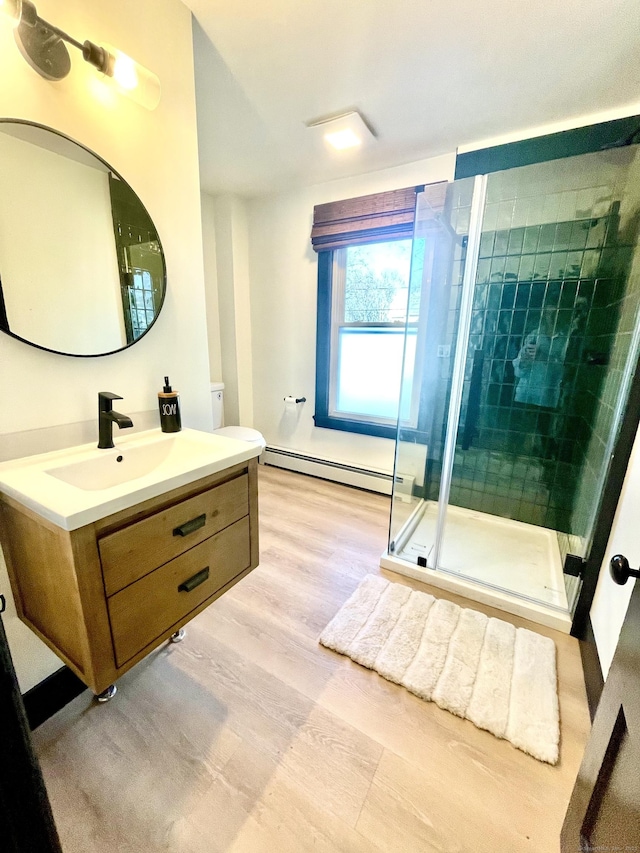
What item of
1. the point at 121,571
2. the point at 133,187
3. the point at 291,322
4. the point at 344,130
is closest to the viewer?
the point at 121,571

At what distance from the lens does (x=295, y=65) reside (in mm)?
1486

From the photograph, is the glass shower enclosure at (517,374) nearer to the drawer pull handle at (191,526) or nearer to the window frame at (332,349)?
the window frame at (332,349)

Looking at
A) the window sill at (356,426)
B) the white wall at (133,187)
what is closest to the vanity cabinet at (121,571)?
the white wall at (133,187)

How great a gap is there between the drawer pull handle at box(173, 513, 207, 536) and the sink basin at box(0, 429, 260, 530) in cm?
13

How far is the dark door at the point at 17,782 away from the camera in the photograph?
1.55 ft

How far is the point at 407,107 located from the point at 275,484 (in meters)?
2.57

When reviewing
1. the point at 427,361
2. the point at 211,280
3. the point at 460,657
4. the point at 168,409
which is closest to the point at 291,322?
the point at 211,280

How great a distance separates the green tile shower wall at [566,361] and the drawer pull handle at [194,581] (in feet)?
5.70

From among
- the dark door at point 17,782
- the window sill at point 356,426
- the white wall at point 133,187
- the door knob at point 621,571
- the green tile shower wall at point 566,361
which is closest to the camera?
the dark door at point 17,782

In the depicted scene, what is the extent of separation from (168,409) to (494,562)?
1.90 metres

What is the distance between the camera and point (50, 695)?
3.75ft

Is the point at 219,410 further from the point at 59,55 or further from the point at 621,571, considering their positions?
the point at 621,571

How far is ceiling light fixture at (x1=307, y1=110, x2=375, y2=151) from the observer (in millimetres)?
1798

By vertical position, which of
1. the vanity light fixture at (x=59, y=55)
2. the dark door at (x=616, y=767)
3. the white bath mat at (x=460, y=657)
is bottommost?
the white bath mat at (x=460, y=657)
